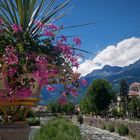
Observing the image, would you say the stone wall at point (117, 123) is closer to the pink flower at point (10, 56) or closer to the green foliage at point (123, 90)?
the green foliage at point (123, 90)

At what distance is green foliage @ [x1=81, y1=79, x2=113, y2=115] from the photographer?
8269 centimetres

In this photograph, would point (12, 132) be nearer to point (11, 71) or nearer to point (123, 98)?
point (11, 71)

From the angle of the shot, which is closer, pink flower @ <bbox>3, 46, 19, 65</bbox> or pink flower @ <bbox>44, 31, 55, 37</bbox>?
pink flower @ <bbox>3, 46, 19, 65</bbox>

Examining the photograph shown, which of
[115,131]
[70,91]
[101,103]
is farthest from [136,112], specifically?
[70,91]

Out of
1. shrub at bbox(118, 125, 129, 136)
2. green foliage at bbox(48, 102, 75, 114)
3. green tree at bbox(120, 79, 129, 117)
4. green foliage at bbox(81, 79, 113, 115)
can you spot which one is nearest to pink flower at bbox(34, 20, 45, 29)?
shrub at bbox(118, 125, 129, 136)

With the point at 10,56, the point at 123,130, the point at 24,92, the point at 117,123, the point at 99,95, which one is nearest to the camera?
the point at 10,56

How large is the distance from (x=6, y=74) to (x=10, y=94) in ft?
0.77

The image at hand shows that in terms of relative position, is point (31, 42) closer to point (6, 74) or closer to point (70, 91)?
point (6, 74)

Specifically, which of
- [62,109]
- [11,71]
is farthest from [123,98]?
[11,71]

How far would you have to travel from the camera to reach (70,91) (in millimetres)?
5039

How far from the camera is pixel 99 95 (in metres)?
83.0

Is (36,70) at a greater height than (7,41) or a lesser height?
lesser

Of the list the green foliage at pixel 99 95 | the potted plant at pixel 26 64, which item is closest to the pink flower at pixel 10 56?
the potted plant at pixel 26 64

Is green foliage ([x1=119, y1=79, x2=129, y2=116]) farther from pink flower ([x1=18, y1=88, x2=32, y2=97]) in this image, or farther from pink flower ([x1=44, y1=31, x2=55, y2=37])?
pink flower ([x1=18, y1=88, x2=32, y2=97])
